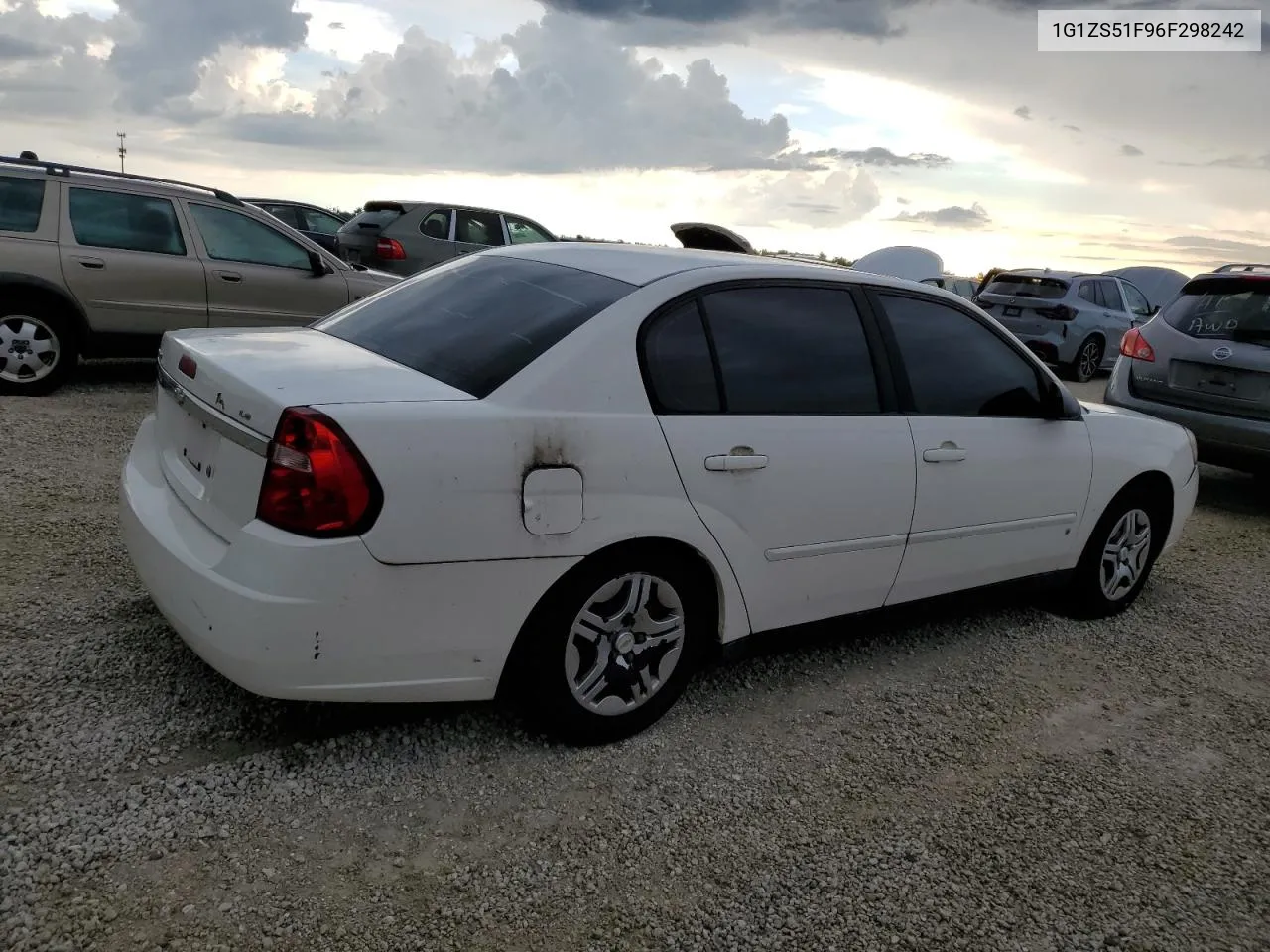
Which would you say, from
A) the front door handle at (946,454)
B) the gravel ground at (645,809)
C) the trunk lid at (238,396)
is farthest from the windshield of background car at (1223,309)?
the trunk lid at (238,396)

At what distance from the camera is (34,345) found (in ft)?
24.3

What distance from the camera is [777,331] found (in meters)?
3.46

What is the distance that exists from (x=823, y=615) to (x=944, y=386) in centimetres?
104

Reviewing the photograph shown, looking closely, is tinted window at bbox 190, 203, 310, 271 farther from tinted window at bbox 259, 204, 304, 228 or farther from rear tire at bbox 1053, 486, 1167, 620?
tinted window at bbox 259, 204, 304, 228

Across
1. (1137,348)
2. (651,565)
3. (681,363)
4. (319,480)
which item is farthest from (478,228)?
(319,480)

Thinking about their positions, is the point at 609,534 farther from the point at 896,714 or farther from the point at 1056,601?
the point at 1056,601

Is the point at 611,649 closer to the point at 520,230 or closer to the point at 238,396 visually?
the point at 238,396

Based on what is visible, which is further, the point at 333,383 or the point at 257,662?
the point at 333,383

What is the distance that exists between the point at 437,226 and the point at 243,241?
185 inches

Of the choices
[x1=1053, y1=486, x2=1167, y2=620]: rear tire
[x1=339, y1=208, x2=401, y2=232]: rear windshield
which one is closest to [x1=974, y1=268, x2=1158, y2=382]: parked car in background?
[x1=339, y1=208, x2=401, y2=232]: rear windshield

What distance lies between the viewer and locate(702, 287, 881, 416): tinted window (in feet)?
10.8

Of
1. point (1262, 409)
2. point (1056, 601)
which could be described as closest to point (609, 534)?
point (1056, 601)

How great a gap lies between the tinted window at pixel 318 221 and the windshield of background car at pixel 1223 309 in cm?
1295

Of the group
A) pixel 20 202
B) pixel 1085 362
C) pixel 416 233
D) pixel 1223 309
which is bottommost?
pixel 1085 362
